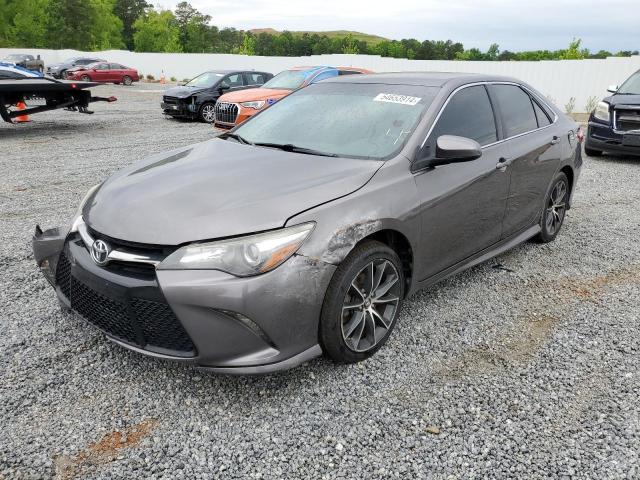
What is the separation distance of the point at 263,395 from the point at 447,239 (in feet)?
5.14

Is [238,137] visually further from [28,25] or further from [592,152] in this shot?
[28,25]

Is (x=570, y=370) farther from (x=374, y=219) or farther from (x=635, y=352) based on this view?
(x=374, y=219)

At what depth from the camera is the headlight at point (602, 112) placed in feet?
30.9

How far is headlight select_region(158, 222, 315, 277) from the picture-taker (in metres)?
2.44

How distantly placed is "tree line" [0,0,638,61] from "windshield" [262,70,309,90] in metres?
44.3

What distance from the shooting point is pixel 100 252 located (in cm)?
264

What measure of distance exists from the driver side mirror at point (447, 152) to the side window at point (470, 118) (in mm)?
140

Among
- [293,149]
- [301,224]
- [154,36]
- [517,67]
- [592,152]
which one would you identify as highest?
[154,36]

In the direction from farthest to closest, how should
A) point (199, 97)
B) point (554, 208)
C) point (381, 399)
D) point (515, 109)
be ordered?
point (199, 97), point (554, 208), point (515, 109), point (381, 399)

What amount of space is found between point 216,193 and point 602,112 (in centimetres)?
902

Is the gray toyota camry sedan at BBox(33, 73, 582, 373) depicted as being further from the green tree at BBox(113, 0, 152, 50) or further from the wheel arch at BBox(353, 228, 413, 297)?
the green tree at BBox(113, 0, 152, 50)

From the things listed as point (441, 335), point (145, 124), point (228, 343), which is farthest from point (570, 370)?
point (145, 124)

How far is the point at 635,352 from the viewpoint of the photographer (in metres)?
3.28

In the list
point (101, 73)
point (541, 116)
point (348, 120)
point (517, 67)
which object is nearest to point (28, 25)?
point (101, 73)
